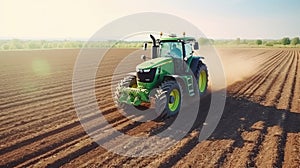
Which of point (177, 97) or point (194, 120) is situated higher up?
point (177, 97)

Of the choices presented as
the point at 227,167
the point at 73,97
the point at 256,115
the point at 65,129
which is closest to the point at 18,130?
the point at 65,129

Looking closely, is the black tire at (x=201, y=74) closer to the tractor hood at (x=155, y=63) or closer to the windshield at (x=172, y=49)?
the windshield at (x=172, y=49)

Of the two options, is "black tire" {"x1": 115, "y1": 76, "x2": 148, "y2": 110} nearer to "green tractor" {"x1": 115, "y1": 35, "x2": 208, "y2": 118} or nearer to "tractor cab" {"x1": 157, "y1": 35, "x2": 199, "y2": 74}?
"green tractor" {"x1": 115, "y1": 35, "x2": 208, "y2": 118}

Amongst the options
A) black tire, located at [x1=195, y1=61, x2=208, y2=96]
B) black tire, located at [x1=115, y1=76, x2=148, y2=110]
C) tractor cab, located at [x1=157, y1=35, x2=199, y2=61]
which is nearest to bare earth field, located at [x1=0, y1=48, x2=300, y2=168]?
black tire, located at [x1=115, y1=76, x2=148, y2=110]

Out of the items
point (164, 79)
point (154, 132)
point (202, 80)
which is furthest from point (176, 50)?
point (154, 132)

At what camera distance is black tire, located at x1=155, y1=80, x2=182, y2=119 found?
6988 mm

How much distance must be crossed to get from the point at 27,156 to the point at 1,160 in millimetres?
433

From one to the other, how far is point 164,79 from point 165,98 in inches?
40.7

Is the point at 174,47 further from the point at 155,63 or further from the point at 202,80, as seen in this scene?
the point at 202,80

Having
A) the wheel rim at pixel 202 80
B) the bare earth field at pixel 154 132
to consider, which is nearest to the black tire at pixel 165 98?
the bare earth field at pixel 154 132

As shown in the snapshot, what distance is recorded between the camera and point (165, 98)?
702cm

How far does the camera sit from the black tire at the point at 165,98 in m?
6.99

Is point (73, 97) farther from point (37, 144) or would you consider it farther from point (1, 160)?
point (1, 160)

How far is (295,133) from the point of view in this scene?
6.46 metres
